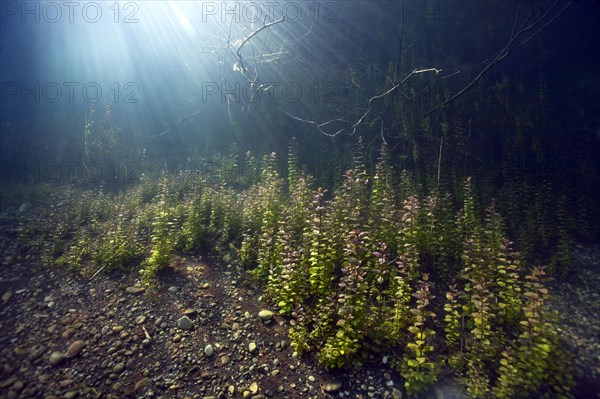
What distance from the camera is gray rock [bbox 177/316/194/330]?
338cm

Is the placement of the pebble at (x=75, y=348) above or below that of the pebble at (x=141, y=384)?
above

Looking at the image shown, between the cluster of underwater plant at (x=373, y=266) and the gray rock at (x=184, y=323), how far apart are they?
2.66 ft

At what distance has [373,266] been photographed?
12.2ft

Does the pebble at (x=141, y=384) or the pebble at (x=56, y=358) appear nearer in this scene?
A: the pebble at (x=141, y=384)

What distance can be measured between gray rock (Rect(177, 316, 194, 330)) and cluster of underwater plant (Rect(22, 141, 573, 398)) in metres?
0.81

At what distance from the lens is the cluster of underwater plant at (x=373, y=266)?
270cm

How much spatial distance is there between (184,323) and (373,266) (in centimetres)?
216

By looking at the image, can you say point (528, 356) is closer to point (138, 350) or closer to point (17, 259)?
point (138, 350)

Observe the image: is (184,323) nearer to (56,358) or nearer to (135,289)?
(135,289)

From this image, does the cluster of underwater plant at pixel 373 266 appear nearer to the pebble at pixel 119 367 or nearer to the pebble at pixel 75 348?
the pebble at pixel 75 348

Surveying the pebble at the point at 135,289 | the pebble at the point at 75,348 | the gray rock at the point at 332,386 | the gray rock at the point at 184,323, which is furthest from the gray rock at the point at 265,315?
the pebble at the point at 75,348

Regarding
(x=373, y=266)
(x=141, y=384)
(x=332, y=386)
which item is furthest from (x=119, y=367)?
(x=373, y=266)

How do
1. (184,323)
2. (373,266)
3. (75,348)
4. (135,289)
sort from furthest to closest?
1. (135,289)
2. (373,266)
3. (184,323)
4. (75,348)

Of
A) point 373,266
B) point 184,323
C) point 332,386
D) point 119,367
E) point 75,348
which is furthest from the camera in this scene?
point 373,266
